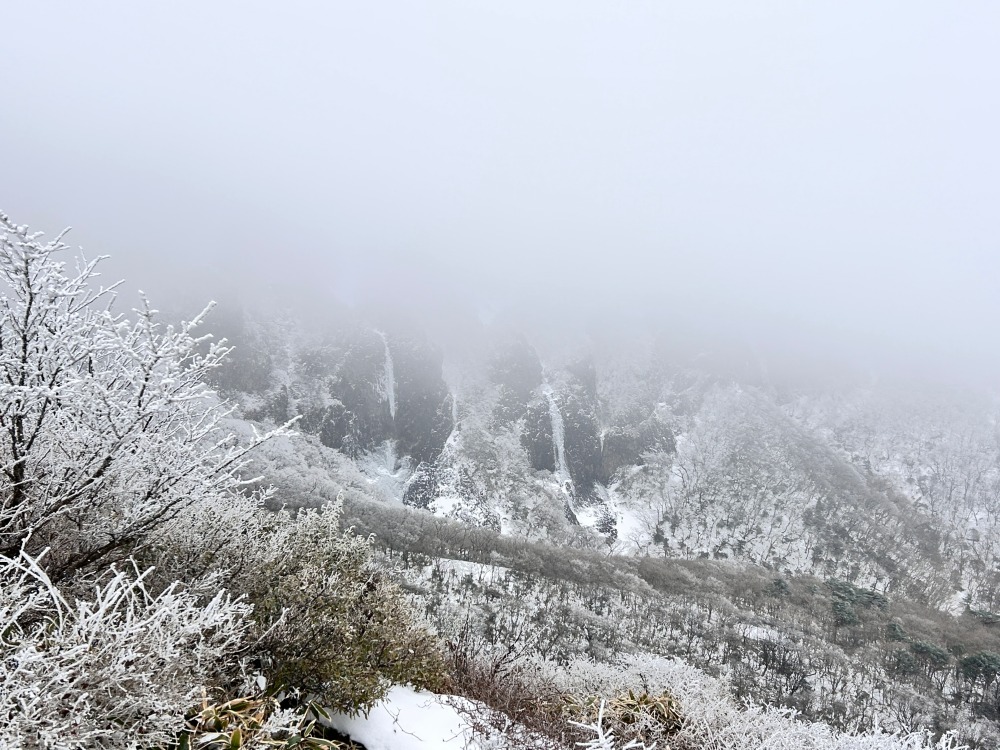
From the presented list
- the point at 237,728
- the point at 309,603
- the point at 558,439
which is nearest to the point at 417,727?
the point at 309,603

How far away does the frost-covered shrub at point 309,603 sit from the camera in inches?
230

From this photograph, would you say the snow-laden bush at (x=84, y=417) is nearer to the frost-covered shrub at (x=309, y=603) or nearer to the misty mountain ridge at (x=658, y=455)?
the frost-covered shrub at (x=309, y=603)

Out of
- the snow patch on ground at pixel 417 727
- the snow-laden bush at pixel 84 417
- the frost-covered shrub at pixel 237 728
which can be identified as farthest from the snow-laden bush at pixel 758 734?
the snow-laden bush at pixel 84 417

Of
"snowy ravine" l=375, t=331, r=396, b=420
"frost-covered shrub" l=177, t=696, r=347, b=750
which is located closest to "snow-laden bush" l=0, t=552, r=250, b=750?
"frost-covered shrub" l=177, t=696, r=347, b=750

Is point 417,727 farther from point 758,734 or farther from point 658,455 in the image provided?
point 658,455

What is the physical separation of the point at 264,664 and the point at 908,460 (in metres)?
213

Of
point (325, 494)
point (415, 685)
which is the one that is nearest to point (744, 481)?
point (325, 494)

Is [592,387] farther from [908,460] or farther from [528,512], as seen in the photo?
[908,460]

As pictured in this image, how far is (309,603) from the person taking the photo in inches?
244

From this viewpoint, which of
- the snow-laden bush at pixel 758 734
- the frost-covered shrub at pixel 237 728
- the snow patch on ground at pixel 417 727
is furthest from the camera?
the snow-laden bush at pixel 758 734

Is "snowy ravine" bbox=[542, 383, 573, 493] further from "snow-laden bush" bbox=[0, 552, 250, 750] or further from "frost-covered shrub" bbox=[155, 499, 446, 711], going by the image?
"snow-laden bush" bbox=[0, 552, 250, 750]

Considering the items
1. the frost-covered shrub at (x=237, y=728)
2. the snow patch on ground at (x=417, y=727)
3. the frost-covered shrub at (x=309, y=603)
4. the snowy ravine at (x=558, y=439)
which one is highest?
the frost-covered shrub at (x=237, y=728)

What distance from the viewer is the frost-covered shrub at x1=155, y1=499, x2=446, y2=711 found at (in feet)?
19.1

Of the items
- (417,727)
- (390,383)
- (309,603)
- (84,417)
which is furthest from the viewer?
(390,383)
